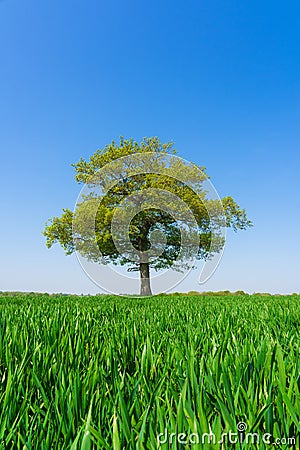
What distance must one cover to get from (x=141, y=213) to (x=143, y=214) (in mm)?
138

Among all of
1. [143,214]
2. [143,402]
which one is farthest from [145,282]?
[143,402]

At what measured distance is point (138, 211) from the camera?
22297mm

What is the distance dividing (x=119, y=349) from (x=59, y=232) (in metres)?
23.2

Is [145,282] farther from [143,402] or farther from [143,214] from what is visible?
[143,402]

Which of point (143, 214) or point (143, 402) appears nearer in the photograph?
point (143, 402)

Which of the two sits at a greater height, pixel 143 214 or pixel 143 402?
pixel 143 214

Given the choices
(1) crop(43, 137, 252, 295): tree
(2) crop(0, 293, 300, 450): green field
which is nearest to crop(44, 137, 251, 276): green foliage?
(1) crop(43, 137, 252, 295): tree

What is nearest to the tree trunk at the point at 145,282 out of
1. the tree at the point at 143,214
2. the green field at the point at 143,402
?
the tree at the point at 143,214

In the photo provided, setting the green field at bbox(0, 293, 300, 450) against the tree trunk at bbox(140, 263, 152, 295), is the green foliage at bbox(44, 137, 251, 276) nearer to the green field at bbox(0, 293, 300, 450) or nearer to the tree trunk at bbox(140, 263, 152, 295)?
the tree trunk at bbox(140, 263, 152, 295)

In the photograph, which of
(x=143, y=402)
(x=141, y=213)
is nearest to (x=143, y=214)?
(x=141, y=213)

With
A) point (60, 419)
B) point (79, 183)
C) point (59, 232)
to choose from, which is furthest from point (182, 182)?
point (60, 419)

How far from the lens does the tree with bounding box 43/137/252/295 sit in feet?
73.9

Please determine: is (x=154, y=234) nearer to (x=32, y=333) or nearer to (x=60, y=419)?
(x=32, y=333)

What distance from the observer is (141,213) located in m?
22.5
